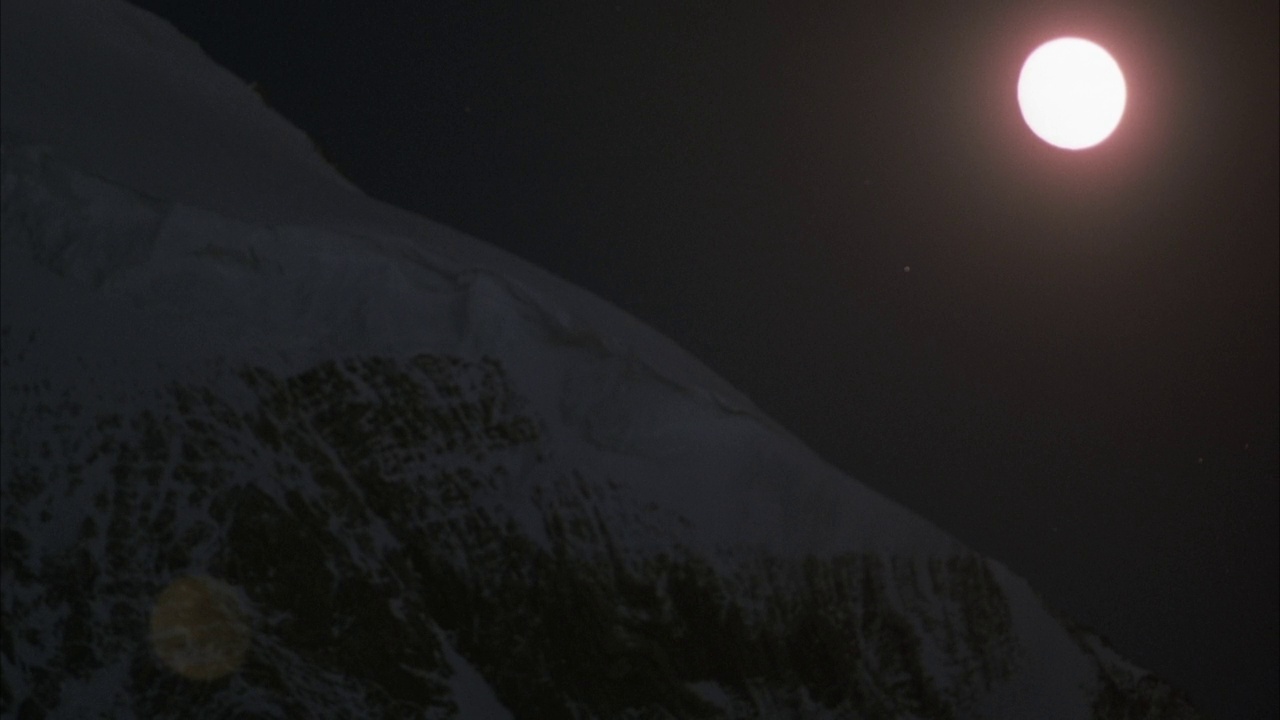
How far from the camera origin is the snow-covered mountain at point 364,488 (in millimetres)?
6051

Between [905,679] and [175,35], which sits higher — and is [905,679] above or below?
below

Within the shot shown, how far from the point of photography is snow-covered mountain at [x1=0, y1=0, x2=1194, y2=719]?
6.05 metres

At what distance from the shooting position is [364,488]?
6.78m

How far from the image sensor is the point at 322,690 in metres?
6.43

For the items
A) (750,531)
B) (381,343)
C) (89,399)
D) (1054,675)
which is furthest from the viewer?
(1054,675)

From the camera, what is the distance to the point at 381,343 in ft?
21.6

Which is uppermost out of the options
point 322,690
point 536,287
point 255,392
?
point 536,287

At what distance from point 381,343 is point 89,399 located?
1695 mm

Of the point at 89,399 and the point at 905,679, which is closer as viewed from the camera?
the point at 89,399

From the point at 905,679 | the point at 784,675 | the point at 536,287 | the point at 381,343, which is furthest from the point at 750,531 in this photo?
the point at 381,343

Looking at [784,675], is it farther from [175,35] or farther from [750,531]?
[175,35]

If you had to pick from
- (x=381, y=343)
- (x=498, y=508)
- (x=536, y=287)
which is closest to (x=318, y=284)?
(x=381, y=343)

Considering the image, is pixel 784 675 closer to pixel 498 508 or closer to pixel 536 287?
pixel 498 508

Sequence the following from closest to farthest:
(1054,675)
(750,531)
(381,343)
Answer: (381,343), (750,531), (1054,675)
